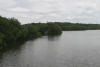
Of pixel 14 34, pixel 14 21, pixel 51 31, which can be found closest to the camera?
pixel 14 34

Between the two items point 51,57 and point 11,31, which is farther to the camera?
point 11,31

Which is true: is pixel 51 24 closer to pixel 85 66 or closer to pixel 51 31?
pixel 51 31

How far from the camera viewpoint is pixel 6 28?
43781 millimetres

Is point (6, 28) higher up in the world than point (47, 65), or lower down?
higher up

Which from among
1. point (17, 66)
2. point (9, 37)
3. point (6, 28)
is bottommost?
point (17, 66)

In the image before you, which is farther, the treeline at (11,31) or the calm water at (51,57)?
the treeline at (11,31)

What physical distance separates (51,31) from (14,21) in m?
58.4

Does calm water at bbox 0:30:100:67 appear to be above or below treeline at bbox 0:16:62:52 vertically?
below

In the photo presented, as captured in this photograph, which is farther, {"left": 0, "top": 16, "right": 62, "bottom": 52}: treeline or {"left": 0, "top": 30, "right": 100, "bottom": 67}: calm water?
{"left": 0, "top": 16, "right": 62, "bottom": 52}: treeline

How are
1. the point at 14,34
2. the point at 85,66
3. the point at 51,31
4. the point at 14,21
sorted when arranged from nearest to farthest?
the point at 85,66, the point at 14,34, the point at 14,21, the point at 51,31

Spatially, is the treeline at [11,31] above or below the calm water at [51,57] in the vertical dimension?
above

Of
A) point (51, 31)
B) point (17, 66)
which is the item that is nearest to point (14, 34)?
point (17, 66)

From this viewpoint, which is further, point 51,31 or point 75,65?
point 51,31

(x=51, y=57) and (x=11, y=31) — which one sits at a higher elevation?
(x=11, y=31)
